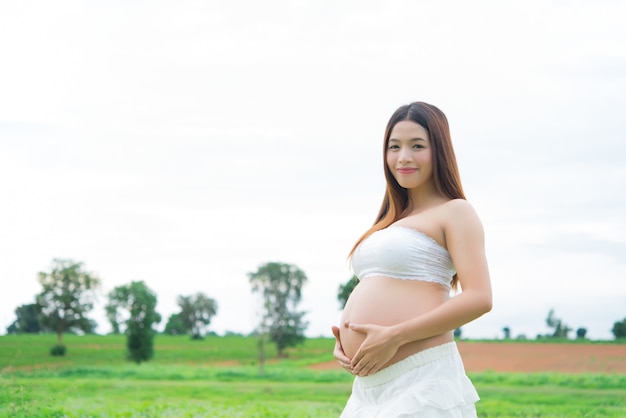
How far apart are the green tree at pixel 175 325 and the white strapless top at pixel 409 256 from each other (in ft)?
132

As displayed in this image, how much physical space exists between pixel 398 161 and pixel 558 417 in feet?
20.8

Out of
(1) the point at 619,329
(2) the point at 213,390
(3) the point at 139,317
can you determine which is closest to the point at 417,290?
(2) the point at 213,390

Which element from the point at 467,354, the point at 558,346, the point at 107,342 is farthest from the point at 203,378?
the point at 107,342

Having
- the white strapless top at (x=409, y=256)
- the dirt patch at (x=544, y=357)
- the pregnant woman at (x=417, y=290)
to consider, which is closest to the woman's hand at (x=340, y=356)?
the pregnant woman at (x=417, y=290)

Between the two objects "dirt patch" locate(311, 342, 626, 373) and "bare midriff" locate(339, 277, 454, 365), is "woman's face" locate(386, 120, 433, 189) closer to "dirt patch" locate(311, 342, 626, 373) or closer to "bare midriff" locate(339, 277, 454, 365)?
"bare midriff" locate(339, 277, 454, 365)

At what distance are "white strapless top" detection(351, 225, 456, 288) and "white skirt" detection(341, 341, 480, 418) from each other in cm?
26

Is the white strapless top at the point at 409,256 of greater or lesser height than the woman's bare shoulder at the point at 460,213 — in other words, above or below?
below

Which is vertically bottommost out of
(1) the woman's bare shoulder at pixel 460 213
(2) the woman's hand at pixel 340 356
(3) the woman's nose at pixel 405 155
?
(2) the woman's hand at pixel 340 356

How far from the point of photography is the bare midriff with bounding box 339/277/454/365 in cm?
252

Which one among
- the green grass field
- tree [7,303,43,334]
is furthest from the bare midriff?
tree [7,303,43,334]

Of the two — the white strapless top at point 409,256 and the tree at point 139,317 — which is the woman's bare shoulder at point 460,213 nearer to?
the white strapless top at point 409,256

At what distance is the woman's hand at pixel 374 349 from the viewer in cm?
243

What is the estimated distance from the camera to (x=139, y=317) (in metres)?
29.1

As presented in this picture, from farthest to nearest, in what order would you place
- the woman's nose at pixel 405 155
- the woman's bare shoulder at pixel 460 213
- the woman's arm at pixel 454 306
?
the woman's nose at pixel 405 155, the woman's bare shoulder at pixel 460 213, the woman's arm at pixel 454 306
